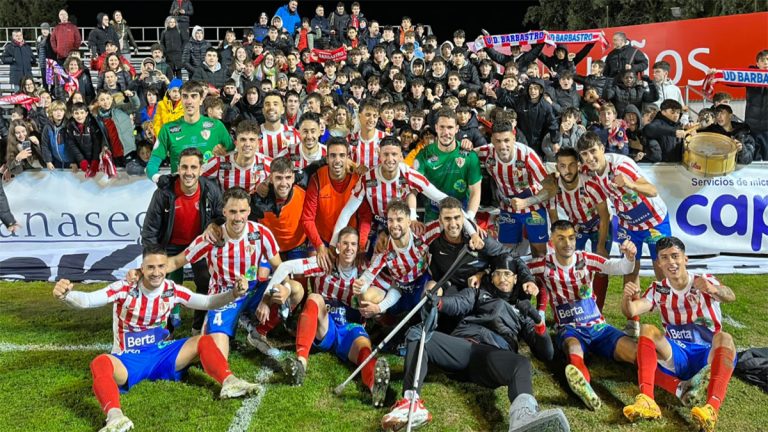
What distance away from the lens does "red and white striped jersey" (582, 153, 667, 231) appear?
6.14m

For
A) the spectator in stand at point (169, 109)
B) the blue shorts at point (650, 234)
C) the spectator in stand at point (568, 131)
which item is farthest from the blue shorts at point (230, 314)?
the spectator in stand at point (568, 131)

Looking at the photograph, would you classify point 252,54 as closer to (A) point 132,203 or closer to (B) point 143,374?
(A) point 132,203

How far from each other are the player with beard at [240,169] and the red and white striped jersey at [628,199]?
3.06 m

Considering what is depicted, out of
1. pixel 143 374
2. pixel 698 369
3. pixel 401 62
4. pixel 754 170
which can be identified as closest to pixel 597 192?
pixel 698 369

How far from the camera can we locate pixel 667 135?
27.1ft

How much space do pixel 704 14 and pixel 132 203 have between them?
17.0 meters

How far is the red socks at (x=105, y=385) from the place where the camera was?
181 inches

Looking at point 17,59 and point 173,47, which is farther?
point 17,59

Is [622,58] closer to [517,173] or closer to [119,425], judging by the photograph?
[517,173]

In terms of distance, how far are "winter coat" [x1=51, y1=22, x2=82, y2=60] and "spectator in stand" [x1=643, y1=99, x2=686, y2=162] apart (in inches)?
486

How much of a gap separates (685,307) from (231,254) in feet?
11.9

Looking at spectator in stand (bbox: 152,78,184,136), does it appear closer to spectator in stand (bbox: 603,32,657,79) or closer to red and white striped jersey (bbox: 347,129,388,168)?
red and white striped jersey (bbox: 347,129,388,168)

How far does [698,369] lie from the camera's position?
16.1ft

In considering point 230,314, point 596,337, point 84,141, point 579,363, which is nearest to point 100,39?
point 84,141
